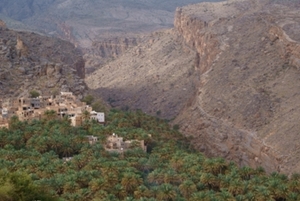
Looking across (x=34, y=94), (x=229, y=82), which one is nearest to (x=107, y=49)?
(x=229, y=82)

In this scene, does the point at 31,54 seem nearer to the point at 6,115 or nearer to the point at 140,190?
the point at 6,115

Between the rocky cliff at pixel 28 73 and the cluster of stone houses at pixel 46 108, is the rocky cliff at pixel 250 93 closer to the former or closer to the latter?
the cluster of stone houses at pixel 46 108

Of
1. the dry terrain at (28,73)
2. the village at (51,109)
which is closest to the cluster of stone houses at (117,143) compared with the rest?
the village at (51,109)

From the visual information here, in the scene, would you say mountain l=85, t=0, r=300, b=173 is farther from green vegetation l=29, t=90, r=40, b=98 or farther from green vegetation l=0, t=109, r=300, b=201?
green vegetation l=29, t=90, r=40, b=98

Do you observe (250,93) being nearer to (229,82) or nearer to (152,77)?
(229,82)

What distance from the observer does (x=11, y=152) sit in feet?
179

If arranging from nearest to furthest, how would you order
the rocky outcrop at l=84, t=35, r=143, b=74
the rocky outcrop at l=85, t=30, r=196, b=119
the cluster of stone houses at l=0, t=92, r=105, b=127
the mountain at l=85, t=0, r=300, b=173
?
1. the cluster of stone houses at l=0, t=92, r=105, b=127
2. the mountain at l=85, t=0, r=300, b=173
3. the rocky outcrop at l=85, t=30, r=196, b=119
4. the rocky outcrop at l=84, t=35, r=143, b=74

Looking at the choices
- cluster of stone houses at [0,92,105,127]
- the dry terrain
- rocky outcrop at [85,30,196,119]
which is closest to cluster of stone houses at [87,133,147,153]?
cluster of stone houses at [0,92,105,127]

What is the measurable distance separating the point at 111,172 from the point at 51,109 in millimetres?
19306

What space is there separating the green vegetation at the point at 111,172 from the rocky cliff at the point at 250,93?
1126 centimetres

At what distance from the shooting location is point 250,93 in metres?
84.3

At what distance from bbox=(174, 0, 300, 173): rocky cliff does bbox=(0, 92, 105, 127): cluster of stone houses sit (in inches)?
590

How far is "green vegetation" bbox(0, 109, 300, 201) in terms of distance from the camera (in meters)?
49.0

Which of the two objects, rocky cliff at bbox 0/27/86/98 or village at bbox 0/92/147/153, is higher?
rocky cliff at bbox 0/27/86/98
